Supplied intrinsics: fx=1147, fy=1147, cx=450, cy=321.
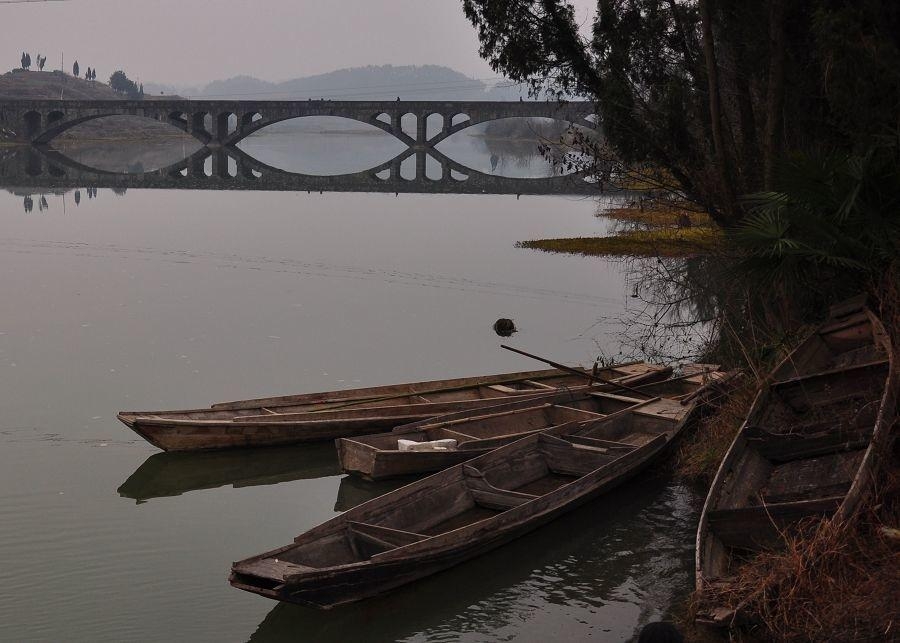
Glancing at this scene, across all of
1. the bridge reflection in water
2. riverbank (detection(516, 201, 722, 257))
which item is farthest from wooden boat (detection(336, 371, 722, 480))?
the bridge reflection in water

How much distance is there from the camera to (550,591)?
11477 millimetres

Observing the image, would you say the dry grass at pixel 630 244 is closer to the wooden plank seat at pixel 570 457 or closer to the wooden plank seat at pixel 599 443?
the wooden plank seat at pixel 599 443

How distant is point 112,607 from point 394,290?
20040 mm

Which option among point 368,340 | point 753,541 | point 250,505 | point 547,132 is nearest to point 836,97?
point 753,541

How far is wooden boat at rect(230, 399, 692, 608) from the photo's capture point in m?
9.84

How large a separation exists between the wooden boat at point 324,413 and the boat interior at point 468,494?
6.42ft

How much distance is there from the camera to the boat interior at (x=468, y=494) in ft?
34.3

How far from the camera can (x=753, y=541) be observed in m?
9.97

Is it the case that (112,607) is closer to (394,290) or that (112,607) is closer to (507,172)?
(394,290)

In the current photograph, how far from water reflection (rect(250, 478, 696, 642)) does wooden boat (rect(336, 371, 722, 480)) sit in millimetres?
1543

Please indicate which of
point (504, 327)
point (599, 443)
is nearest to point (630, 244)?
point (504, 327)

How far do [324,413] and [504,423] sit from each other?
96.5 inches

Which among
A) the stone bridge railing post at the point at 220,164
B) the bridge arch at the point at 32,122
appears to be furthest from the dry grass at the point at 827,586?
the bridge arch at the point at 32,122

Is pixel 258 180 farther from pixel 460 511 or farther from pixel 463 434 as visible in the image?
pixel 460 511
